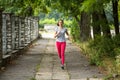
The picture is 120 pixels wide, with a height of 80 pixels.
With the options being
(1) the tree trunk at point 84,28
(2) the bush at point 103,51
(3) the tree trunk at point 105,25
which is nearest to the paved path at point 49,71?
(2) the bush at point 103,51

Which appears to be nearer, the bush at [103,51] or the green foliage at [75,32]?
the bush at [103,51]

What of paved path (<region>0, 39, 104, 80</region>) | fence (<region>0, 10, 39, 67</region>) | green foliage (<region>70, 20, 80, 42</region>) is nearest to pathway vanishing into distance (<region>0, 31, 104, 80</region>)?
paved path (<region>0, 39, 104, 80</region>)

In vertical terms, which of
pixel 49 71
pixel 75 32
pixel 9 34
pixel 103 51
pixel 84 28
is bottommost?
pixel 75 32

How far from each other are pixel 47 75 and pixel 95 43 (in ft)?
23.4

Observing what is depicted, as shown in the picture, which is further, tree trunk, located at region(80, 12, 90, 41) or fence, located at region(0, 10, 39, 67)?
tree trunk, located at region(80, 12, 90, 41)

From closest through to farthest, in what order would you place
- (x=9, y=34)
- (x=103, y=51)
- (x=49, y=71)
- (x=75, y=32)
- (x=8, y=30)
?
(x=49, y=71) < (x=103, y=51) < (x=8, y=30) < (x=9, y=34) < (x=75, y=32)

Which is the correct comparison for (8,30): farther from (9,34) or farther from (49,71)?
(49,71)

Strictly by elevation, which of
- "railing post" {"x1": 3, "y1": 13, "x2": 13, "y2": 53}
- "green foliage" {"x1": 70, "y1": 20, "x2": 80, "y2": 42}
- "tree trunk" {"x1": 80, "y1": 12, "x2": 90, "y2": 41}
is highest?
"railing post" {"x1": 3, "y1": 13, "x2": 13, "y2": 53}

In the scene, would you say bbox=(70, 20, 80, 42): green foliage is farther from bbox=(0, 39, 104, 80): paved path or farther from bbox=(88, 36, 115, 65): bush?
bbox=(0, 39, 104, 80): paved path

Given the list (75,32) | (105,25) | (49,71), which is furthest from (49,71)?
(75,32)

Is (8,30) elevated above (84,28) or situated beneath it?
elevated above

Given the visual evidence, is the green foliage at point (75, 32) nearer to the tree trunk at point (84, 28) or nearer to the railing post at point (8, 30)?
the tree trunk at point (84, 28)

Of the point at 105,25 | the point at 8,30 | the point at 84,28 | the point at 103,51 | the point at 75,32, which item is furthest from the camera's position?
the point at 75,32

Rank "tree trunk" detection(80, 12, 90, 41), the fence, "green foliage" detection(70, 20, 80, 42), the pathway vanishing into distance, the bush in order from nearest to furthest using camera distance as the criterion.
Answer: the pathway vanishing into distance
the bush
the fence
"tree trunk" detection(80, 12, 90, 41)
"green foliage" detection(70, 20, 80, 42)
